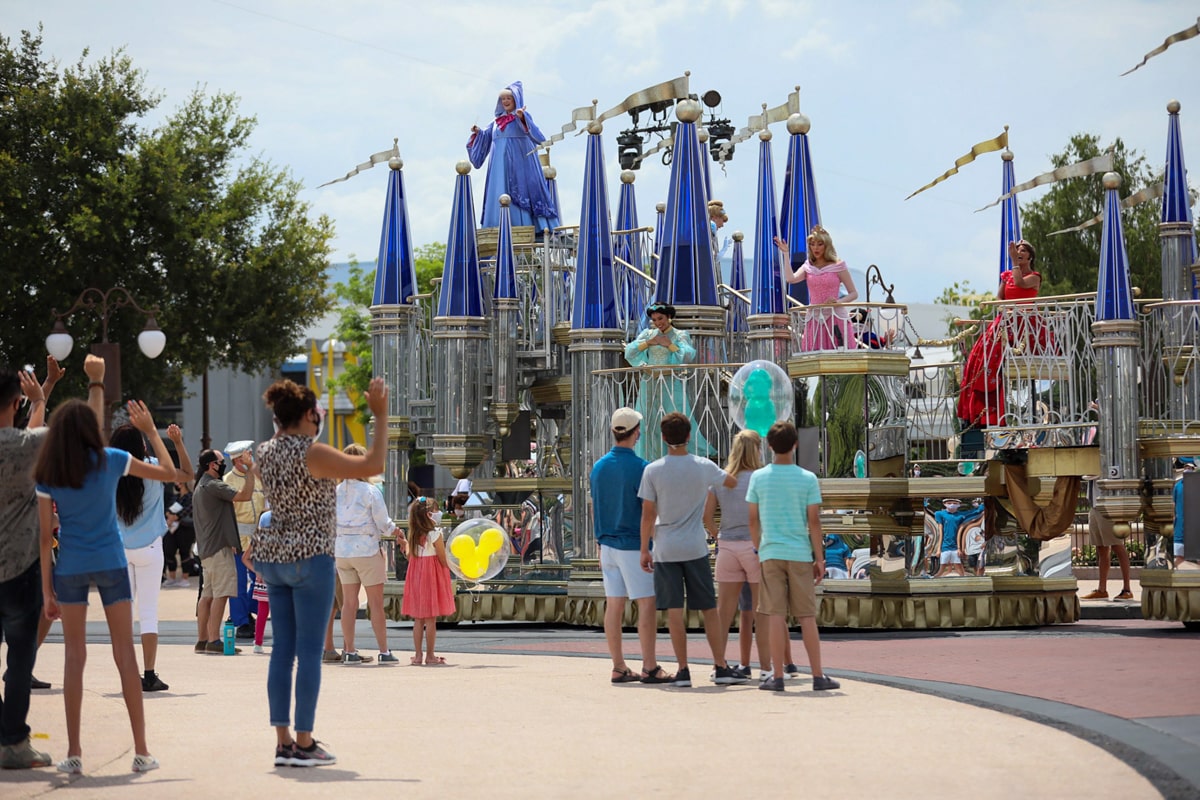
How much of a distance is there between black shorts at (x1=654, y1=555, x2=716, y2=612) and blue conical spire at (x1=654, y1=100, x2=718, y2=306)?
6.21 m

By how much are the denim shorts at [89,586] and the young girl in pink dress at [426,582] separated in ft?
18.8

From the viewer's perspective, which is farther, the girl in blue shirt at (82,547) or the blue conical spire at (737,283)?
the blue conical spire at (737,283)

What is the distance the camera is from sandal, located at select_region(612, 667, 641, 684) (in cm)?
1162

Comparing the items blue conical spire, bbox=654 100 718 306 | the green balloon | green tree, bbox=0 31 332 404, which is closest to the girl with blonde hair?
the green balloon

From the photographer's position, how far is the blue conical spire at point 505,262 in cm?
1986

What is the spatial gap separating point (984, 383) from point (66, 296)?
83.7ft

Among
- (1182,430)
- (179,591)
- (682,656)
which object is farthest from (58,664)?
(179,591)

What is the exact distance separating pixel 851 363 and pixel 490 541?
12.9 feet

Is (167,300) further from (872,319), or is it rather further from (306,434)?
(306,434)

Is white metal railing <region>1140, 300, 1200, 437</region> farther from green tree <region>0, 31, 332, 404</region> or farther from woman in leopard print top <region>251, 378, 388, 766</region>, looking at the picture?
green tree <region>0, 31, 332, 404</region>

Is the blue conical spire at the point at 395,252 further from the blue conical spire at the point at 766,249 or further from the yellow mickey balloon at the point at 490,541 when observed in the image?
the yellow mickey balloon at the point at 490,541

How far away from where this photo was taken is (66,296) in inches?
1442

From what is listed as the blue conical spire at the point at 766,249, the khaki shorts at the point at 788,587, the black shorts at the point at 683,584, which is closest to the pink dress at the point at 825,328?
the blue conical spire at the point at 766,249

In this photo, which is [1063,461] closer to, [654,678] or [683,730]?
[654,678]
